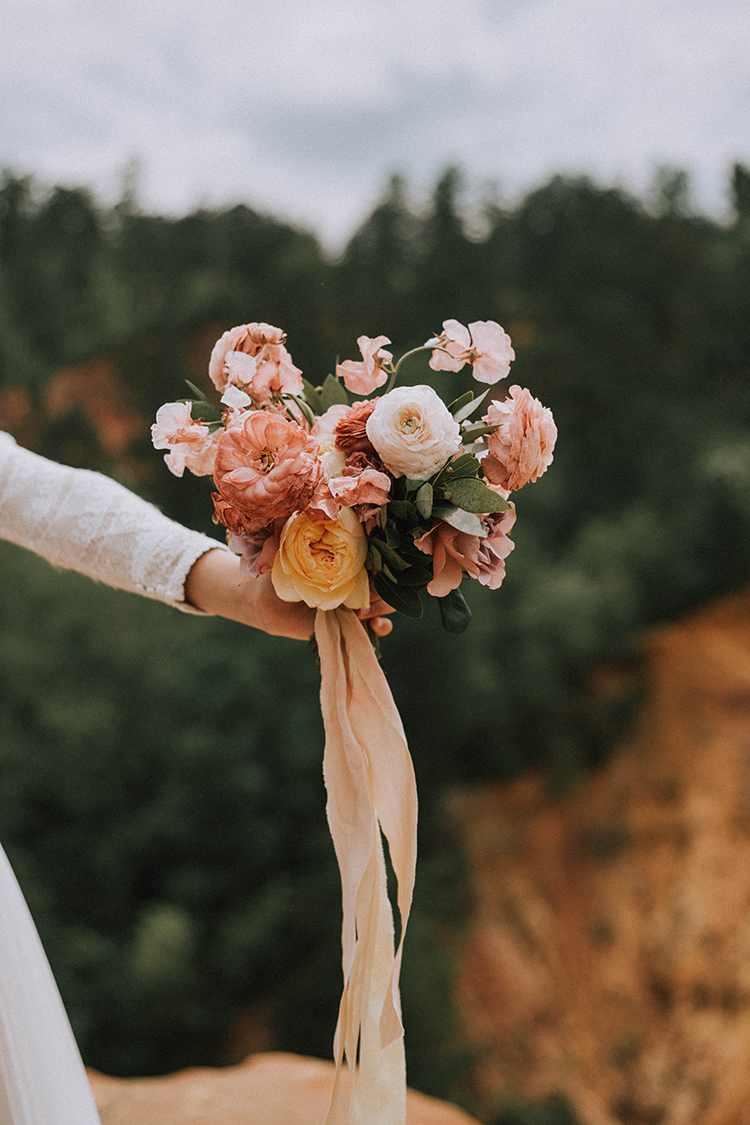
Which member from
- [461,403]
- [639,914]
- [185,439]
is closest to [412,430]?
[461,403]

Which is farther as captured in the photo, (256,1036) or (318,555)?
(256,1036)

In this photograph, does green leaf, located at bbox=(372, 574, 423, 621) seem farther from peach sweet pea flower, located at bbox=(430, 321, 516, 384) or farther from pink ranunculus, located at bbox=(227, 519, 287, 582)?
peach sweet pea flower, located at bbox=(430, 321, 516, 384)

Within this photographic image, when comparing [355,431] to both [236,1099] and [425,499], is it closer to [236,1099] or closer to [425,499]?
[425,499]

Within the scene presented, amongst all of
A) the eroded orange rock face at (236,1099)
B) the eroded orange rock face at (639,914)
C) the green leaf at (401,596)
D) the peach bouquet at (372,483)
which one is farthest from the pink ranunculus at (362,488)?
the eroded orange rock face at (639,914)

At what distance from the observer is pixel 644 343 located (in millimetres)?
7965

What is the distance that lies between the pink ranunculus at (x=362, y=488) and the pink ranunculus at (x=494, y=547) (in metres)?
0.14

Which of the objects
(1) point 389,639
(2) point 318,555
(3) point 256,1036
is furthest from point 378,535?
(3) point 256,1036

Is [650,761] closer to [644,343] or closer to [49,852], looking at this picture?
[644,343]

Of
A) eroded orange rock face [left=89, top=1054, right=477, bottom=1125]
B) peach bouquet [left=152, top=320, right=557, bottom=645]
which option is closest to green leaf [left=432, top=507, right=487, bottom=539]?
peach bouquet [left=152, top=320, right=557, bottom=645]

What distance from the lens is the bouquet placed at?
103cm

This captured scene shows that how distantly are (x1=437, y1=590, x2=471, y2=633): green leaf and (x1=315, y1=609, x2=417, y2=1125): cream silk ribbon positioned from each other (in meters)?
0.12

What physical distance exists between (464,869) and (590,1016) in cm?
124

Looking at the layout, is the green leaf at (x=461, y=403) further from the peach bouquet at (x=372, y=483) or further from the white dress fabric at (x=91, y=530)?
the white dress fabric at (x=91, y=530)

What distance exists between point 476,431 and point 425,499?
13 cm
